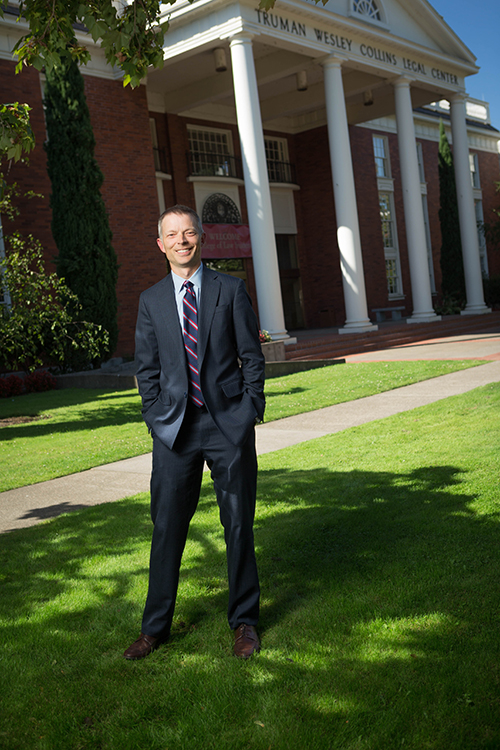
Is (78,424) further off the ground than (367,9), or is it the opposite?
(367,9)

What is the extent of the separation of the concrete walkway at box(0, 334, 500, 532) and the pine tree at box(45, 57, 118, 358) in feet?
29.2

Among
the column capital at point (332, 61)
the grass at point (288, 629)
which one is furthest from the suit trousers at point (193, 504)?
the column capital at point (332, 61)

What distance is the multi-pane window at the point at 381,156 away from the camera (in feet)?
102

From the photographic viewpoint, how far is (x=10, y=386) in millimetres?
15312

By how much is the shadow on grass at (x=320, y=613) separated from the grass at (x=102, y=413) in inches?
90.7

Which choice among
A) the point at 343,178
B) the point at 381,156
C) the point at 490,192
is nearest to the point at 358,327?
the point at 343,178

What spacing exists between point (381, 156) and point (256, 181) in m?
16.1

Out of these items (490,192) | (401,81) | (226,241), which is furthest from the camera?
(490,192)

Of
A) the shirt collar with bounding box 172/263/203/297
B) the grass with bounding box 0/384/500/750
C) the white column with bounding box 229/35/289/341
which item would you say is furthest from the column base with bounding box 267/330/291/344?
the shirt collar with bounding box 172/263/203/297

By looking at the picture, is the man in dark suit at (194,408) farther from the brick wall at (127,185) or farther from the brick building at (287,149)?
the brick wall at (127,185)

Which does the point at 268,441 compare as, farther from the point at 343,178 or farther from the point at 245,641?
the point at 343,178

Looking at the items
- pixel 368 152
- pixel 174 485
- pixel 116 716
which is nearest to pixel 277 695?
pixel 116 716

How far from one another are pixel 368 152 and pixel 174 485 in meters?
29.6

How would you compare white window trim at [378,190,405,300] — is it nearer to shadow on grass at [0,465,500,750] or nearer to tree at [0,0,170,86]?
tree at [0,0,170,86]
